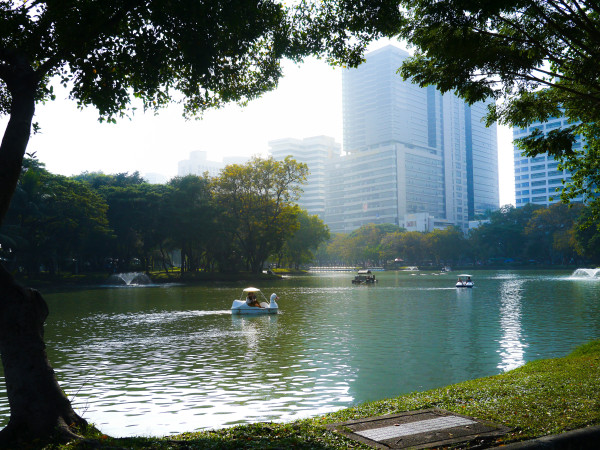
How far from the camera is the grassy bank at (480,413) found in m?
5.94

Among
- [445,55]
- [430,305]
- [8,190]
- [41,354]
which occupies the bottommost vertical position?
[430,305]

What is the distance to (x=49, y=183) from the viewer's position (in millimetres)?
59750

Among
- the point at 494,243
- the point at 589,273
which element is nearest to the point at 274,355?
the point at 589,273

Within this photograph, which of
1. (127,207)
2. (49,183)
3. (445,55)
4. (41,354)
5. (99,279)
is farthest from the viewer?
(127,207)

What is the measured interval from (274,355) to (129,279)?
179 ft

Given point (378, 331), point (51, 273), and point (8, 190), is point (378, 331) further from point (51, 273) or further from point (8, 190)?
point (51, 273)

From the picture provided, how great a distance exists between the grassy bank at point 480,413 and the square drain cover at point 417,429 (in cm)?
22

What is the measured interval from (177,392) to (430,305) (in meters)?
23.4

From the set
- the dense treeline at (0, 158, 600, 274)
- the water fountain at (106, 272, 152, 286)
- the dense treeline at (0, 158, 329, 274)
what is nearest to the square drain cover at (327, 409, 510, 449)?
the dense treeline at (0, 158, 600, 274)

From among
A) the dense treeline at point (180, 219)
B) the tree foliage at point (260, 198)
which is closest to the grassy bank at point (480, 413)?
the dense treeline at point (180, 219)

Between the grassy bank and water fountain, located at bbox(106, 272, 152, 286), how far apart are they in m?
59.9

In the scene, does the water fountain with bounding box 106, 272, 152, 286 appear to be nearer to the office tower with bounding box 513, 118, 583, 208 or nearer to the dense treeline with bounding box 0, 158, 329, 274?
the dense treeline with bounding box 0, 158, 329, 274

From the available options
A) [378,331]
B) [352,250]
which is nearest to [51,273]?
[378,331]

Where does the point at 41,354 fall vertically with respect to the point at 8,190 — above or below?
below
